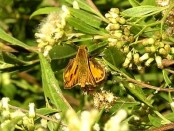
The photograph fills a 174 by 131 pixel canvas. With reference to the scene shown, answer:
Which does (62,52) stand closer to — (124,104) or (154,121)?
(124,104)

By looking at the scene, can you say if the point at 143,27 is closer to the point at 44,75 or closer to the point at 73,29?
the point at 73,29

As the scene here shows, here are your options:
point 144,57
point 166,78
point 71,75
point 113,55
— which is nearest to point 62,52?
point 71,75

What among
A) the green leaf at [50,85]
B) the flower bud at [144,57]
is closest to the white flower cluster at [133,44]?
the flower bud at [144,57]

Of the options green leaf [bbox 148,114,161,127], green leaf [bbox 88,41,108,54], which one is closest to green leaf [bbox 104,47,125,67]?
green leaf [bbox 88,41,108,54]

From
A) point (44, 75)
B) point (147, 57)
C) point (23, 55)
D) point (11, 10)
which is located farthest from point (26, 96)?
point (147, 57)

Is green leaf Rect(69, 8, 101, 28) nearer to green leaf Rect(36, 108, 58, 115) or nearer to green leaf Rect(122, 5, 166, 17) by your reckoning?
green leaf Rect(122, 5, 166, 17)

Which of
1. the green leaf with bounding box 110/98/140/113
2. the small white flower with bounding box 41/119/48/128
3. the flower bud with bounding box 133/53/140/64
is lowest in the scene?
the small white flower with bounding box 41/119/48/128
